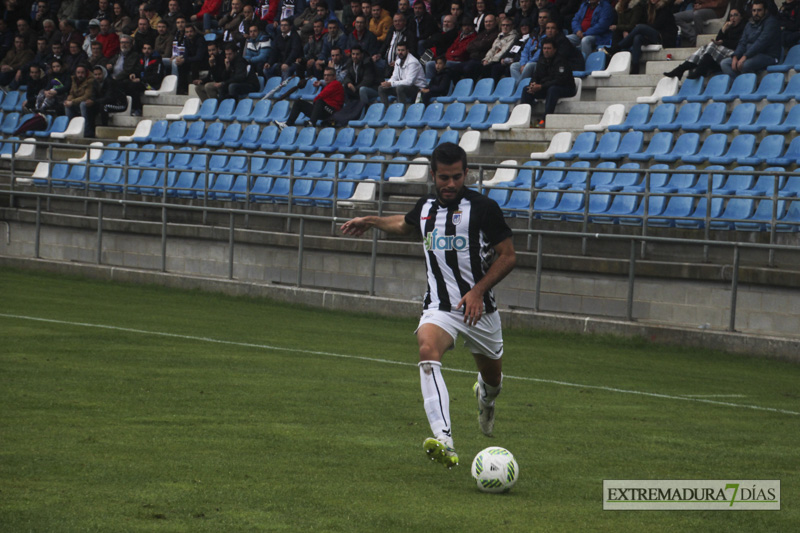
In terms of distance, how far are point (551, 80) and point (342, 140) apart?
4.12 metres

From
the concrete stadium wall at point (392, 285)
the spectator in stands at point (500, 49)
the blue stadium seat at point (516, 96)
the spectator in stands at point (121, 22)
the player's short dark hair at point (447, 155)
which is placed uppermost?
the spectator in stands at point (121, 22)

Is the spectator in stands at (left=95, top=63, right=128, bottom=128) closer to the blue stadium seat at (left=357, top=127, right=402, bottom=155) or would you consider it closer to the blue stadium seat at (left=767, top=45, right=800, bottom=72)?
the blue stadium seat at (left=357, top=127, right=402, bottom=155)

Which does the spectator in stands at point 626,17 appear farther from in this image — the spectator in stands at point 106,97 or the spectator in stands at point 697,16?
the spectator in stands at point 106,97

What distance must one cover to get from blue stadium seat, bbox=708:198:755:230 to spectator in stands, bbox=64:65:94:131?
16.3m

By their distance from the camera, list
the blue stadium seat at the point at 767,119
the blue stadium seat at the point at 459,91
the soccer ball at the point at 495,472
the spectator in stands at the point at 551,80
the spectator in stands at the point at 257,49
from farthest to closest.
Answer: the spectator in stands at the point at 257,49, the blue stadium seat at the point at 459,91, the spectator in stands at the point at 551,80, the blue stadium seat at the point at 767,119, the soccer ball at the point at 495,472

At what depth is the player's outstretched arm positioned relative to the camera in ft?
24.3

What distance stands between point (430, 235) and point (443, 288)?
343 millimetres

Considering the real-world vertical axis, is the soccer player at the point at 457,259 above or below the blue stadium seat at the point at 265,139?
below

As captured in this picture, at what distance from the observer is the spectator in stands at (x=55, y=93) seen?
89.7 feet

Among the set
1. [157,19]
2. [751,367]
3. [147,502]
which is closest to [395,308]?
[751,367]

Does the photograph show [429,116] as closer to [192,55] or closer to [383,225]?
[192,55]

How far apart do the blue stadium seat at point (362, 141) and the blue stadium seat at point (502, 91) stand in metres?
2.11

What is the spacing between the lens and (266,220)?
61.3ft

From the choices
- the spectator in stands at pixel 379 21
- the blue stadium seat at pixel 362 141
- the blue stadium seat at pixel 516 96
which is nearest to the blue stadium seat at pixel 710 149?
the blue stadium seat at pixel 516 96
